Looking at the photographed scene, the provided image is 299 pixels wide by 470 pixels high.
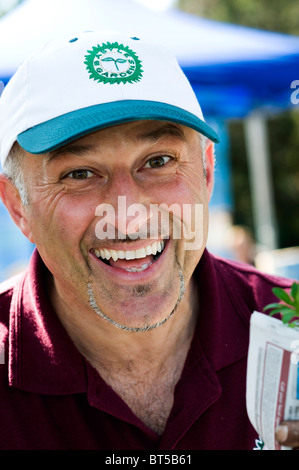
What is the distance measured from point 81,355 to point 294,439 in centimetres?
78

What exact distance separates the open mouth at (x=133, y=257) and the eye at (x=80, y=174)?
0.23 m

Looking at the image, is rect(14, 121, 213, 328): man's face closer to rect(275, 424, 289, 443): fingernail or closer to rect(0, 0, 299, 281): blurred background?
rect(275, 424, 289, 443): fingernail

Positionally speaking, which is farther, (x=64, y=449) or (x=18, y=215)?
(x=18, y=215)

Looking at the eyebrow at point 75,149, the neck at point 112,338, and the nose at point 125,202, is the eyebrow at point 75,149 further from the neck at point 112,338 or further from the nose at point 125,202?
the neck at point 112,338

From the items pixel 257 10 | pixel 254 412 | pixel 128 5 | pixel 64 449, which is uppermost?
pixel 257 10

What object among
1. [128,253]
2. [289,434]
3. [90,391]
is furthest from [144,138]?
[289,434]

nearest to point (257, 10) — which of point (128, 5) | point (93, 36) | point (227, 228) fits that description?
point (227, 228)

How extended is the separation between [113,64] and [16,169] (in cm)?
47

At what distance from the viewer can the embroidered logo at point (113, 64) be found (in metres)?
1.61

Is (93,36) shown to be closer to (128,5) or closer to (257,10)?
(128,5)

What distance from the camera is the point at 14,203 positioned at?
1.93m

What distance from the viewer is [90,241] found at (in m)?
1.70

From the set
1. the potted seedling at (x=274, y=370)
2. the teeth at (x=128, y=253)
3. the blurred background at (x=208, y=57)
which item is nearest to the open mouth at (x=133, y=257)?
the teeth at (x=128, y=253)

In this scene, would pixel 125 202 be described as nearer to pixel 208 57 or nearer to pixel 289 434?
pixel 289 434
